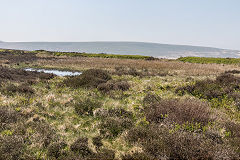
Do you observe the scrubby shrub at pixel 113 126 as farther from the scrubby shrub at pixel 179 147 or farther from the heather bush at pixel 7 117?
the heather bush at pixel 7 117

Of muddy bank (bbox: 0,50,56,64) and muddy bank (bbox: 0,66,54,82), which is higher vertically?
muddy bank (bbox: 0,50,56,64)

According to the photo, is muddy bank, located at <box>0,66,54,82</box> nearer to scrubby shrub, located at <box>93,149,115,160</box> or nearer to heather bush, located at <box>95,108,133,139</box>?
heather bush, located at <box>95,108,133,139</box>

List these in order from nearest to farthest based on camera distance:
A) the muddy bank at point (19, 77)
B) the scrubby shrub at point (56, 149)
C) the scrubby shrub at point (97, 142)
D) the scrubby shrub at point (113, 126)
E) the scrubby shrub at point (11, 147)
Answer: the scrubby shrub at point (11, 147) < the scrubby shrub at point (56, 149) < the scrubby shrub at point (97, 142) < the scrubby shrub at point (113, 126) < the muddy bank at point (19, 77)

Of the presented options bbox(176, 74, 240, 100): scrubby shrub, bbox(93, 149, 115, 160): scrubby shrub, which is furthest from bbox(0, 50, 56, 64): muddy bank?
bbox(93, 149, 115, 160): scrubby shrub

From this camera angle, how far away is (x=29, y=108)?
7.60m

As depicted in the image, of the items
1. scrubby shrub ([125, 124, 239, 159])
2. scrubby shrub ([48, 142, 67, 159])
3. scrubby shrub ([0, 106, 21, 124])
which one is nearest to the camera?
scrubby shrub ([125, 124, 239, 159])

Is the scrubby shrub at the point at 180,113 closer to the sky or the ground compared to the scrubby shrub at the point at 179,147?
closer to the sky

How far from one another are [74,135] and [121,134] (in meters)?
1.72

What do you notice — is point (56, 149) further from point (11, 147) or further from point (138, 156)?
point (138, 156)

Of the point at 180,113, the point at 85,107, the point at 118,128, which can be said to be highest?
the point at 180,113

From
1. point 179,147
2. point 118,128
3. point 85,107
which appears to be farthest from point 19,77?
point 179,147

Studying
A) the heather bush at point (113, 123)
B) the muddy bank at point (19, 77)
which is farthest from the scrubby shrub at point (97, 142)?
the muddy bank at point (19, 77)

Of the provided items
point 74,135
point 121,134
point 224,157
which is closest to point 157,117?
point 121,134

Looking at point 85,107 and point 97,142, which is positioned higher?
point 85,107
